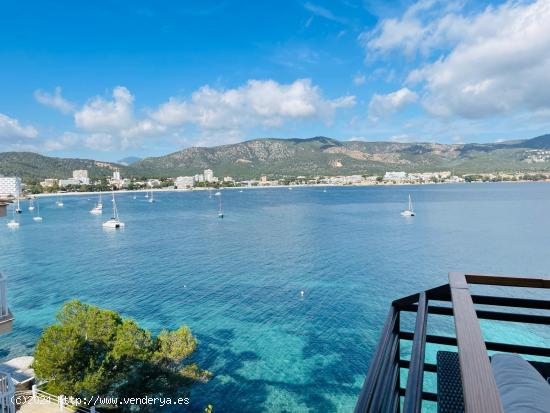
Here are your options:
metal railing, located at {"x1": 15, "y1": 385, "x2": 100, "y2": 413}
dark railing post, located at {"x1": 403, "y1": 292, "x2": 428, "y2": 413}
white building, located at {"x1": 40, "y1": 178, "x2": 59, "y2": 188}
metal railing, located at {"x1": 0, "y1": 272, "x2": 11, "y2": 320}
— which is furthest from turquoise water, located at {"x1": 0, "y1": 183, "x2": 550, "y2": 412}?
white building, located at {"x1": 40, "y1": 178, "x2": 59, "y2": 188}

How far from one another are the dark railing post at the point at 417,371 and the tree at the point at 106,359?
1371 centimetres

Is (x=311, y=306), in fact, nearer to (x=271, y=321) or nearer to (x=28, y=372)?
(x=271, y=321)

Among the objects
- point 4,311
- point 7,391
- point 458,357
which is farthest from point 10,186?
point 458,357

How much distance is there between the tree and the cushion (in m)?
14.3

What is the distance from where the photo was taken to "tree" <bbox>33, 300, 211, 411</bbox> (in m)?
13.1

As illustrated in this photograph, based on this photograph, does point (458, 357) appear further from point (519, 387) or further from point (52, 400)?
point (52, 400)

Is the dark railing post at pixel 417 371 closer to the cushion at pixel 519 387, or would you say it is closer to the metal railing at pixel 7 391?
the cushion at pixel 519 387

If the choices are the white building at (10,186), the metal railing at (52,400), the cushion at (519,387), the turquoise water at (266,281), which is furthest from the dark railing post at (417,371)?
the white building at (10,186)

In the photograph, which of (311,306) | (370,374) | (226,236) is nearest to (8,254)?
(226,236)

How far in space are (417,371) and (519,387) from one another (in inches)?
20.7

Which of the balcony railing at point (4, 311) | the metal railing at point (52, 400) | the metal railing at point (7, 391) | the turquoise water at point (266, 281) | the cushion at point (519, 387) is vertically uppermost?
the cushion at point (519, 387)

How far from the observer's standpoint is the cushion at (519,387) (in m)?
1.82

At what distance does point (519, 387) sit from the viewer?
2031mm

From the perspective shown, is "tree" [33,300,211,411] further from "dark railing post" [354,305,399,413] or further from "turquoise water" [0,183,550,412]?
"dark railing post" [354,305,399,413]
